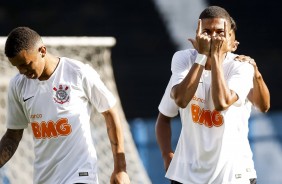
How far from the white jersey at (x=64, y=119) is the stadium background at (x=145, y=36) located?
6.37ft

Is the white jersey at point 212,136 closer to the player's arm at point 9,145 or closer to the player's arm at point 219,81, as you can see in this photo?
the player's arm at point 219,81

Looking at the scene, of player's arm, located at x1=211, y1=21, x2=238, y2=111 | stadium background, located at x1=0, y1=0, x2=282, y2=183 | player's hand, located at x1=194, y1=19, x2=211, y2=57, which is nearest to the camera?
player's arm, located at x1=211, y1=21, x2=238, y2=111

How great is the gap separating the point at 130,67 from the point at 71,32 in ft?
1.79

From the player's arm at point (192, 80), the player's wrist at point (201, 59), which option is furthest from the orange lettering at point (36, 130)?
the player's wrist at point (201, 59)

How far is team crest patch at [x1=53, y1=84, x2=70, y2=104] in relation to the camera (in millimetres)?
4945

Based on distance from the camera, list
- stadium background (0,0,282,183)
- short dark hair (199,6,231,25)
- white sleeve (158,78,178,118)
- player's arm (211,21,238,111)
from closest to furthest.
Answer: player's arm (211,21,238,111)
short dark hair (199,6,231,25)
white sleeve (158,78,178,118)
stadium background (0,0,282,183)

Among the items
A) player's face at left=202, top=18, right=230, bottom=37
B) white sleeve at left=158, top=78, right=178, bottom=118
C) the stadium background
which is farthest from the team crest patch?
the stadium background

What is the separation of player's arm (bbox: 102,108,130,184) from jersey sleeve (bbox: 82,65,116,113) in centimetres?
5

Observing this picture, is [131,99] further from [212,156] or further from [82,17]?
[212,156]

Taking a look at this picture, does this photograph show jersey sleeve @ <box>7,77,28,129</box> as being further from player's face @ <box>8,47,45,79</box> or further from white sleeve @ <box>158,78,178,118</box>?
white sleeve @ <box>158,78,178,118</box>

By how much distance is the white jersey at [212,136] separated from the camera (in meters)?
4.72

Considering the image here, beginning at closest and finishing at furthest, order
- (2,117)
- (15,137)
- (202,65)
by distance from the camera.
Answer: (202,65) → (15,137) → (2,117)

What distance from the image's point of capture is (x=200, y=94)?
15.7 ft

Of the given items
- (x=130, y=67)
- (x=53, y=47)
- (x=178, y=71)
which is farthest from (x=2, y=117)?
(x=178, y=71)
